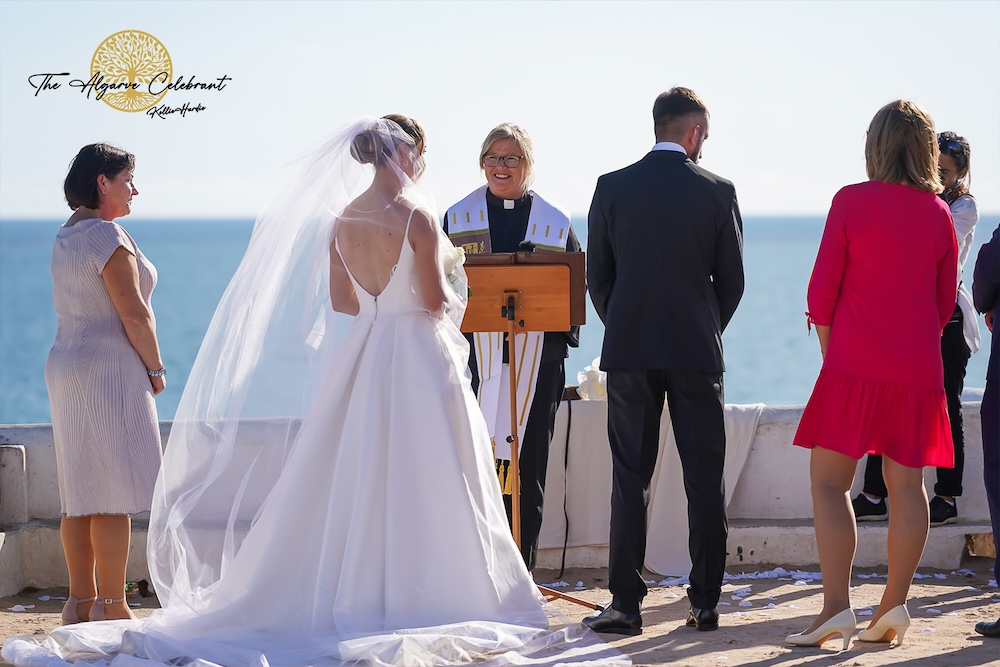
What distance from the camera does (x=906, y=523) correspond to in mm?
4910

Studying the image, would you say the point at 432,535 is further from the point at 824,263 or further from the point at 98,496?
the point at 824,263

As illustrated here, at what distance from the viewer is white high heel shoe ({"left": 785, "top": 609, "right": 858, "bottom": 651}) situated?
4.89 metres

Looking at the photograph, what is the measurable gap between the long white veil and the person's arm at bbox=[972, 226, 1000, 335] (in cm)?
211

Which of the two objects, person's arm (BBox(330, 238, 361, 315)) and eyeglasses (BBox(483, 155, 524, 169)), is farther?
eyeglasses (BBox(483, 155, 524, 169))

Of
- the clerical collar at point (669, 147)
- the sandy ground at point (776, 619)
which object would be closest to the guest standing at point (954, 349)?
the sandy ground at point (776, 619)

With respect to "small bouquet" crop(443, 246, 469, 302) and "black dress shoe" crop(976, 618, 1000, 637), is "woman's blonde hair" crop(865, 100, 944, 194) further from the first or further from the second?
"black dress shoe" crop(976, 618, 1000, 637)

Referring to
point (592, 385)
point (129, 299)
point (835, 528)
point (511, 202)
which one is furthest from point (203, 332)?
point (835, 528)

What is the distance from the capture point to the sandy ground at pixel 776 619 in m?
4.80

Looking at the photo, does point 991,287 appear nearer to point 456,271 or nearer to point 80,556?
point 456,271

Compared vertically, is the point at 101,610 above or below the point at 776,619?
above

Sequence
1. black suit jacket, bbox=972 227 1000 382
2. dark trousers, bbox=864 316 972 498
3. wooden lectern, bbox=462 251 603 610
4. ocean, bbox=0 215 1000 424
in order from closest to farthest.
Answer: black suit jacket, bbox=972 227 1000 382
wooden lectern, bbox=462 251 603 610
dark trousers, bbox=864 316 972 498
ocean, bbox=0 215 1000 424

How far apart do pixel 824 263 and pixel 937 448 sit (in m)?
0.82

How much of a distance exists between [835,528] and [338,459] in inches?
75.2

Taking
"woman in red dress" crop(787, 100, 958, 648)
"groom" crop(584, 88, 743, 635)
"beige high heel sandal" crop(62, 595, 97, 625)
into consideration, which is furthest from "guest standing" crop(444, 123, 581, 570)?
"beige high heel sandal" crop(62, 595, 97, 625)
